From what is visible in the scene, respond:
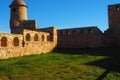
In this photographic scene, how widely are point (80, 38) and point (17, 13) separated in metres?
8.04

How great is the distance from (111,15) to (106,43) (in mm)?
3435

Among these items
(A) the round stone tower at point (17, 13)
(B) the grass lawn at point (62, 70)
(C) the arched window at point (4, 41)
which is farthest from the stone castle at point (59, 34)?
(B) the grass lawn at point (62, 70)

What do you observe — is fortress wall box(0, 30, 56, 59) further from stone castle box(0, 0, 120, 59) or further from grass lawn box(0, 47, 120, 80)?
grass lawn box(0, 47, 120, 80)

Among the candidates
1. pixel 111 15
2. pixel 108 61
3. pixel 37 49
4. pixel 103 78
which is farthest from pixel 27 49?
pixel 111 15

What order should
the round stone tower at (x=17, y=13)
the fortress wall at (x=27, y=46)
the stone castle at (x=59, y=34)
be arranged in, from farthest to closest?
the round stone tower at (x=17, y=13) → the stone castle at (x=59, y=34) → the fortress wall at (x=27, y=46)

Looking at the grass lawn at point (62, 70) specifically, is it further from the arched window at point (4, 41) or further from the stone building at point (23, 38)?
the arched window at point (4, 41)

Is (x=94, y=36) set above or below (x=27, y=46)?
above

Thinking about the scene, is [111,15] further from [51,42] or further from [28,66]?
[28,66]

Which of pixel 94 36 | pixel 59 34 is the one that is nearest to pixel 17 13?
pixel 59 34

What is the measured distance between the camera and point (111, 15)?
28.0 meters

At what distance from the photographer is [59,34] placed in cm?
2861

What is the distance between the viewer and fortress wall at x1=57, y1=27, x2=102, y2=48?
26.6 meters

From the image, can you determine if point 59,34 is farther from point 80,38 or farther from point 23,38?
point 23,38

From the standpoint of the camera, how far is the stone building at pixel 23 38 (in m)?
19.5
